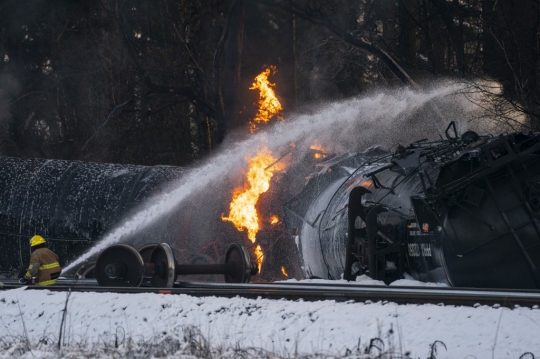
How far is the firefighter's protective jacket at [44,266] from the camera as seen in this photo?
44.9ft

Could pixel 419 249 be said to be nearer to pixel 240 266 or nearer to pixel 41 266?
pixel 240 266

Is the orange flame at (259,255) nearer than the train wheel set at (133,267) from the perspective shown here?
No

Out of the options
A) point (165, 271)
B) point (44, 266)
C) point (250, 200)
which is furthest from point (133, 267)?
point (250, 200)

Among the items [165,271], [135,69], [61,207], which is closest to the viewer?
[165,271]

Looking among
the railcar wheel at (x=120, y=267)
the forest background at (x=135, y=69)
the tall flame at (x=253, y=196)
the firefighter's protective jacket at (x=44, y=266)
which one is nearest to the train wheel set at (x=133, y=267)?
the railcar wheel at (x=120, y=267)

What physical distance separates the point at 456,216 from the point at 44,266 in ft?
21.2

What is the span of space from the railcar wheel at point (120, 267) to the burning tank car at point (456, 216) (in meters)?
3.45

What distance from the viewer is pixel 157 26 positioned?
39.9 meters

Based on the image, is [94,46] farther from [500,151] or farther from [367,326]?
[367,326]

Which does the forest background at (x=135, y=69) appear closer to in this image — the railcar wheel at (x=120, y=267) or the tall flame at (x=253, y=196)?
the tall flame at (x=253, y=196)

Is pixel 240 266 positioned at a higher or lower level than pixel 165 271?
higher

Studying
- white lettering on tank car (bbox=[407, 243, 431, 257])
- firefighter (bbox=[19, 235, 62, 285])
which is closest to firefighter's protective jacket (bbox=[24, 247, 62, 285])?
firefighter (bbox=[19, 235, 62, 285])

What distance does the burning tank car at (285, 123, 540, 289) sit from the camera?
12.0 meters

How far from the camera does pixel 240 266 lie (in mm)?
15656
